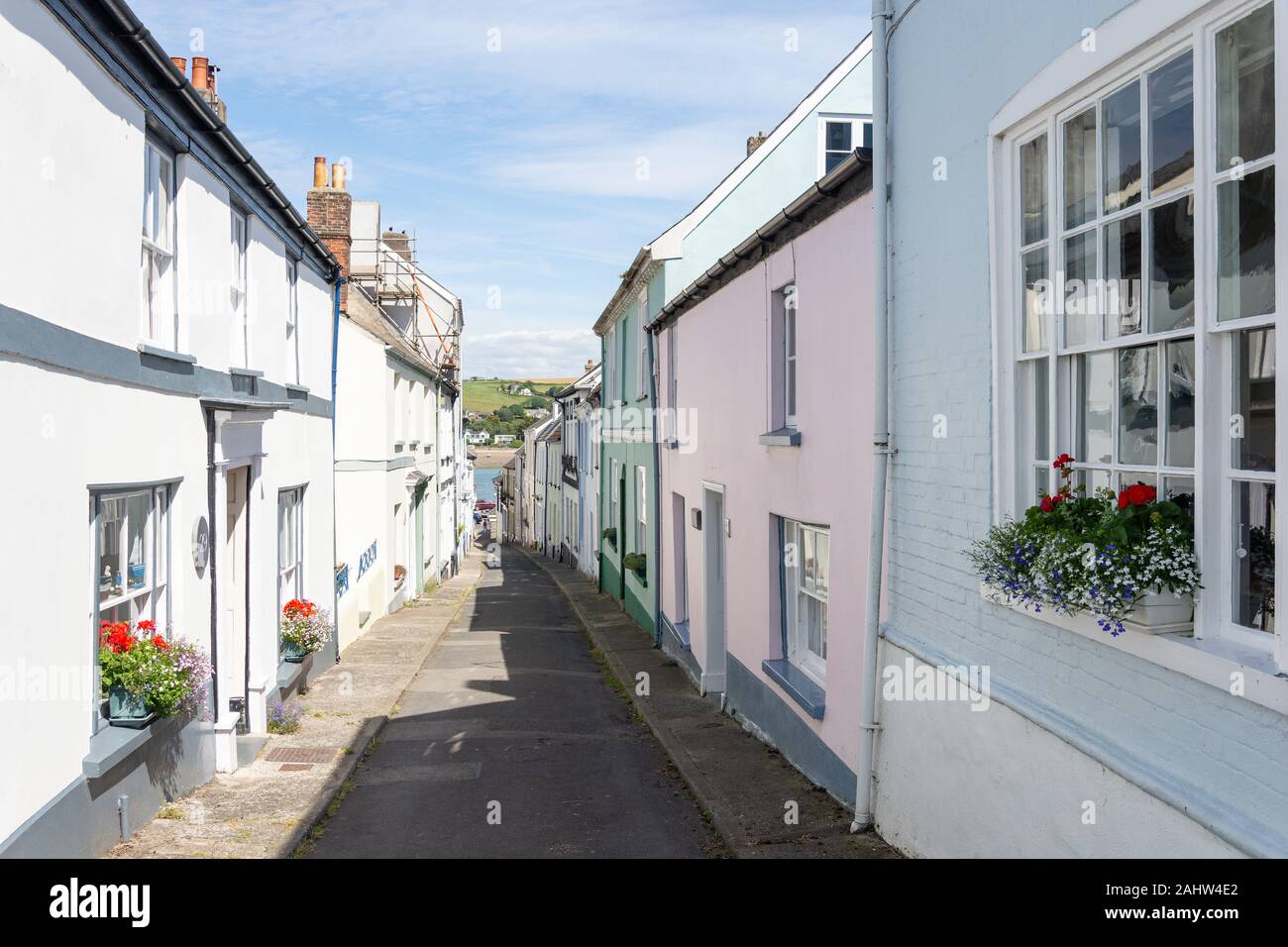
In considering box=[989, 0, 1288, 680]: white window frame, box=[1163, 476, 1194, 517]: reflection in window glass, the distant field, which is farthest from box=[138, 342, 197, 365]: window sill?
the distant field

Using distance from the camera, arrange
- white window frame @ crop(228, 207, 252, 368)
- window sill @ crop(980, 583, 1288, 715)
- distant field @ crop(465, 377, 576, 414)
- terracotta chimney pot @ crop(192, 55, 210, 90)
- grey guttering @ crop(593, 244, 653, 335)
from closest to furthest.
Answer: window sill @ crop(980, 583, 1288, 715)
white window frame @ crop(228, 207, 252, 368)
terracotta chimney pot @ crop(192, 55, 210, 90)
grey guttering @ crop(593, 244, 653, 335)
distant field @ crop(465, 377, 576, 414)

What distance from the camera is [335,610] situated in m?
15.8

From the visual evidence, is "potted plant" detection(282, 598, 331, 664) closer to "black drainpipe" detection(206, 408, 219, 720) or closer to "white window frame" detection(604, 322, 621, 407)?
"black drainpipe" detection(206, 408, 219, 720)

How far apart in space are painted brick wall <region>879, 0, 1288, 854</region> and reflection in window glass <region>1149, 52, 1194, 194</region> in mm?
424

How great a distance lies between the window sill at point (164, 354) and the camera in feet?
25.4

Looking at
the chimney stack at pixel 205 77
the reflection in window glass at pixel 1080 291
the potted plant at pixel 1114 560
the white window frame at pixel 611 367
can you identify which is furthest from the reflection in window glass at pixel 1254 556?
the white window frame at pixel 611 367

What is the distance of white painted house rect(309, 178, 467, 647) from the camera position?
18734 millimetres

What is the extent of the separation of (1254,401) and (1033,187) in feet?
6.54

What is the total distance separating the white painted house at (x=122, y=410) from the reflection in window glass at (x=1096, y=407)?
5298 mm

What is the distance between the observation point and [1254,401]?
12.6ft
